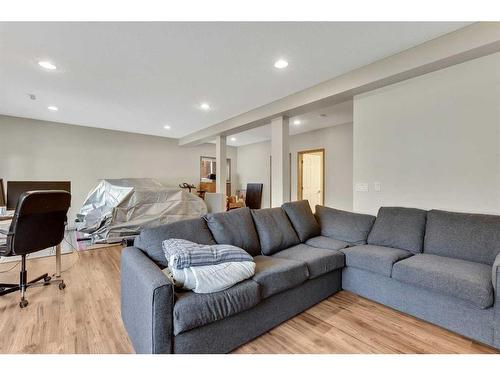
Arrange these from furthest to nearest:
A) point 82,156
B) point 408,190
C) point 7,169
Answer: point 82,156 < point 7,169 < point 408,190

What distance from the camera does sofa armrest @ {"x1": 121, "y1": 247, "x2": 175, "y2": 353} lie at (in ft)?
4.40

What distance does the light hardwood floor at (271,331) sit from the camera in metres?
1.71

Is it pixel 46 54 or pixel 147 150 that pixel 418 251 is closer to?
pixel 46 54

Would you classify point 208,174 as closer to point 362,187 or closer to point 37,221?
Answer: point 362,187

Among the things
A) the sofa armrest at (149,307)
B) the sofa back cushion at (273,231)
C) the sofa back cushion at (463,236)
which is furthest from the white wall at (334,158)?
the sofa armrest at (149,307)

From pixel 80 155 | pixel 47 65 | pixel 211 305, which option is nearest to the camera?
pixel 211 305

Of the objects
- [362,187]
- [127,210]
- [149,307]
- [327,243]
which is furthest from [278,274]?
[127,210]

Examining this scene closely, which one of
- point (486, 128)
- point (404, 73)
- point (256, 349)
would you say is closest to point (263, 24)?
point (404, 73)

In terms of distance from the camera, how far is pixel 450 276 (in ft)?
6.06

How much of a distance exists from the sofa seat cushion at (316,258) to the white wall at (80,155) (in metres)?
5.77

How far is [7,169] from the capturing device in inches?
204

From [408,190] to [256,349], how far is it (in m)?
2.50

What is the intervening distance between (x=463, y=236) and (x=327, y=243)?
4.02 feet

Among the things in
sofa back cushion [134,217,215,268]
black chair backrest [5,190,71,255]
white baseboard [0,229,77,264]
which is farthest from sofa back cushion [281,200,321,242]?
white baseboard [0,229,77,264]
